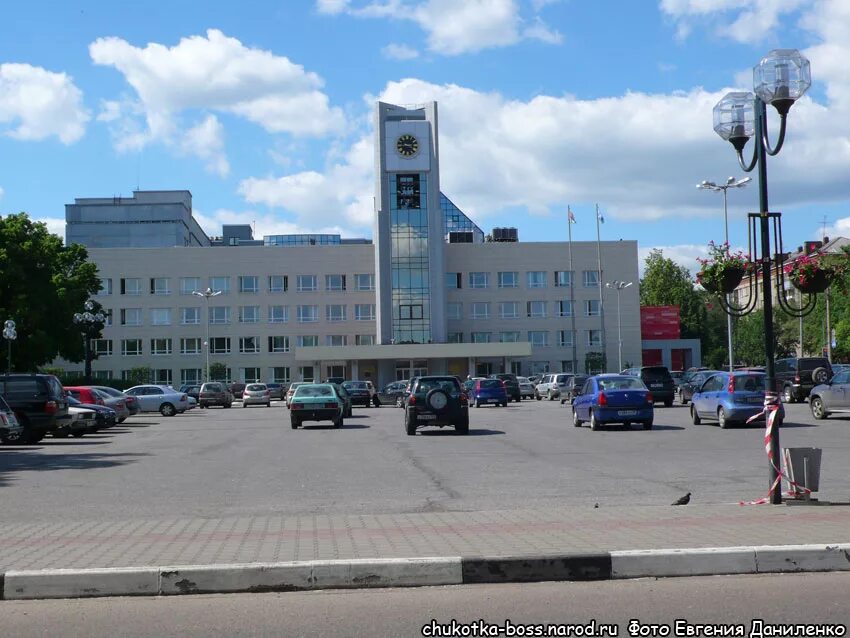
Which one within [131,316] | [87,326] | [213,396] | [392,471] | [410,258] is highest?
[410,258]

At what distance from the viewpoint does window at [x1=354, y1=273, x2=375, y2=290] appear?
105 metres

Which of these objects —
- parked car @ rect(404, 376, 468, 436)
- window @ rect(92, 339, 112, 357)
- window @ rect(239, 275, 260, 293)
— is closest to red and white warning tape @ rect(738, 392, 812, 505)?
parked car @ rect(404, 376, 468, 436)

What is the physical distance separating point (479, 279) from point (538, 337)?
875 centimetres

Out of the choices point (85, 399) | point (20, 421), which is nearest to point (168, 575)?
point (20, 421)

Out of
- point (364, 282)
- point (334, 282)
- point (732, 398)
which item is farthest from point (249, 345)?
point (732, 398)

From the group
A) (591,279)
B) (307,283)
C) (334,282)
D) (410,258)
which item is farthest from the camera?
(591,279)

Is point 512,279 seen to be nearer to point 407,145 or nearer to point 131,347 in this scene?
point 407,145

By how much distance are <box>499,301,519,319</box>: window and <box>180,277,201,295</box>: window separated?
105ft

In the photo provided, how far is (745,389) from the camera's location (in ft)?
94.8

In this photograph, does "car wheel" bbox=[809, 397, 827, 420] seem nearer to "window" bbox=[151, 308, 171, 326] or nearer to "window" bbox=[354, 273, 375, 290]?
"window" bbox=[354, 273, 375, 290]

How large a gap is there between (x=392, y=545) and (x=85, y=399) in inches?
1134

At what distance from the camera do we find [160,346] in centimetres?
10431

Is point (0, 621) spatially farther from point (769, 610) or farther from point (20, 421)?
point (20, 421)

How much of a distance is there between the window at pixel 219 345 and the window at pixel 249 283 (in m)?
5.55
